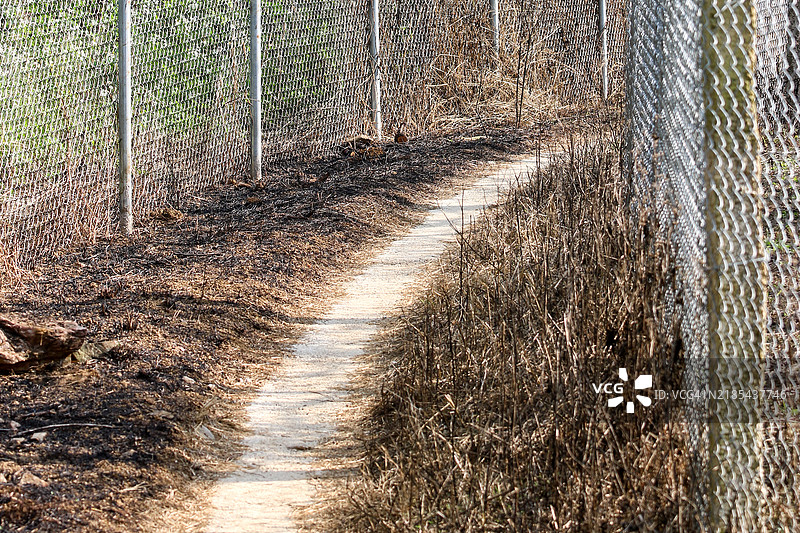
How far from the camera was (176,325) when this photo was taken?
586 centimetres

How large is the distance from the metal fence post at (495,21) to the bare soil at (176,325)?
11.5 feet

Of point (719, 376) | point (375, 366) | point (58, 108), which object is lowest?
point (375, 366)

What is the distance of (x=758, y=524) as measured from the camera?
2930 mm

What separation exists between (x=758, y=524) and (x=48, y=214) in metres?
6.26

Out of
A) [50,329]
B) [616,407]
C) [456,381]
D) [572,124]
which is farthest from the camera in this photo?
[572,124]

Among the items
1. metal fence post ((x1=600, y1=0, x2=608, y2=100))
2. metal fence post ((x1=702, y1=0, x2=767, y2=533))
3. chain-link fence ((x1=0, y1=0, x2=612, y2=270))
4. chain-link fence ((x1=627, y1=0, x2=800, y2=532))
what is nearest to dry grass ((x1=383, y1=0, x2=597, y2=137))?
chain-link fence ((x1=0, y1=0, x2=612, y2=270))

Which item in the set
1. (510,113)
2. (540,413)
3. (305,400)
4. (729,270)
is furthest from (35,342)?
(510,113)

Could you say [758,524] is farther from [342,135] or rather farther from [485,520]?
[342,135]

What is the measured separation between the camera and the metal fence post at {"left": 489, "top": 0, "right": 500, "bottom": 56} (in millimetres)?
13188

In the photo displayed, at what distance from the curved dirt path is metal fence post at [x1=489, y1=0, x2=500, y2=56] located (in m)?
5.91

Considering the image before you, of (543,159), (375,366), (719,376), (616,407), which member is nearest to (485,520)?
(616,407)

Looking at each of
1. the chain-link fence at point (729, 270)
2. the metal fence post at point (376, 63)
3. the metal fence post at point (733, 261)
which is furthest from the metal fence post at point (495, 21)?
the metal fence post at point (733, 261)

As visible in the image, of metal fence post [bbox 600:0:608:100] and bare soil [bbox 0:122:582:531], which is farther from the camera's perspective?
metal fence post [bbox 600:0:608:100]

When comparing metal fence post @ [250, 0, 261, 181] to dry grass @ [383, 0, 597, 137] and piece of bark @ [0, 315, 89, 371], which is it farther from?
piece of bark @ [0, 315, 89, 371]
